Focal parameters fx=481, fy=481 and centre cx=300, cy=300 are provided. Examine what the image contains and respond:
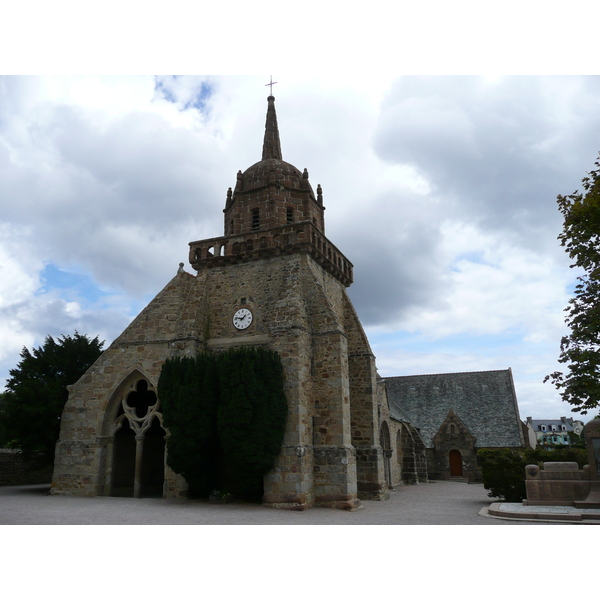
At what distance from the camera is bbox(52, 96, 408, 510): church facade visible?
15227 millimetres

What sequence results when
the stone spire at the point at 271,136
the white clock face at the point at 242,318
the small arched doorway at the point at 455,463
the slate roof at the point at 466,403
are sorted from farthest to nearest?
the slate roof at the point at 466,403 < the small arched doorway at the point at 455,463 < the stone spire at the point at 271,136 < the white clock face at the point at 242,318

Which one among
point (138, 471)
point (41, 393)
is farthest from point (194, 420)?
point (41, 393)

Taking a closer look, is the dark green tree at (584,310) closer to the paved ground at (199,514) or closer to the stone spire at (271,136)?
the paved ground at (199,514)

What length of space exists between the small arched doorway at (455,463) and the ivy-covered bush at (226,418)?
71.1ft

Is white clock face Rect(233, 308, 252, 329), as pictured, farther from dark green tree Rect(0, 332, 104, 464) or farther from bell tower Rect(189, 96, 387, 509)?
dark green tree Rect(0, 332, 104, 464)

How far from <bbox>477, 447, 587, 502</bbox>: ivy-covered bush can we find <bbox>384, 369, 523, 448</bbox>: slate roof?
14.5 meters

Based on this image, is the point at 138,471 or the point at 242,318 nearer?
the point at 138,471

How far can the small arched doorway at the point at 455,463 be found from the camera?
32.6m

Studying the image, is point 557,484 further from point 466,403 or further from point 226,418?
point 466,403

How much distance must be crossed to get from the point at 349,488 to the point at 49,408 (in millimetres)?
12535

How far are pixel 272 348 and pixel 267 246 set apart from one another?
171 inches

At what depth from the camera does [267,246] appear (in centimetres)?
1833

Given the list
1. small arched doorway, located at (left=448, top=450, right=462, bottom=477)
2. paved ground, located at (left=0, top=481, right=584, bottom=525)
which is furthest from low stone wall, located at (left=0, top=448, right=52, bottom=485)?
small arched doorway, located at (left=448, top=450, right=462, bottom=477)

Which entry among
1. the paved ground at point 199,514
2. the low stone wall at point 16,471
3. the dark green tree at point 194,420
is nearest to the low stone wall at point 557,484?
the paved ground at point 199,514
